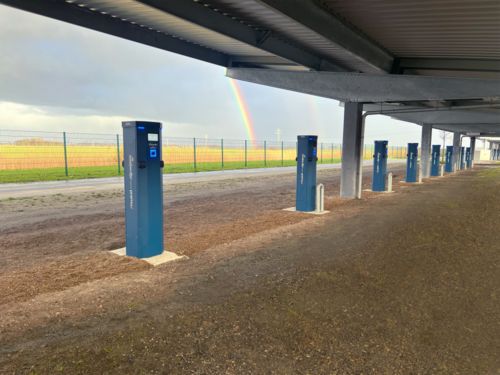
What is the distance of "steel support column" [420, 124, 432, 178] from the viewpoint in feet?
77.5

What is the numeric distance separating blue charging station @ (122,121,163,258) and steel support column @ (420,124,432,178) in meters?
21.5

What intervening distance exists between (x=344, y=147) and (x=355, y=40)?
6455 millimetres

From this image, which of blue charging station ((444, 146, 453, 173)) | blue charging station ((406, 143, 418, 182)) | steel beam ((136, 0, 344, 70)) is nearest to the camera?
steel beam ((136, 0, 344, 70))

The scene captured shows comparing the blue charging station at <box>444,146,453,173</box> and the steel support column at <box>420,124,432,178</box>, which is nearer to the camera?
the steel support column at <box>420,124,432,178</box>

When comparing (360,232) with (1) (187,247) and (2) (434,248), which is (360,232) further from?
(1) (187,247)

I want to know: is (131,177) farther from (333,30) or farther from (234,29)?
(333,30)

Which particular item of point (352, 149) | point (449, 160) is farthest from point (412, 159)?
point (449, 160)

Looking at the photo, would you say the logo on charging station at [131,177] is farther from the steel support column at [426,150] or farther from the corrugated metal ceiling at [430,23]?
the steel support column at [426,150]

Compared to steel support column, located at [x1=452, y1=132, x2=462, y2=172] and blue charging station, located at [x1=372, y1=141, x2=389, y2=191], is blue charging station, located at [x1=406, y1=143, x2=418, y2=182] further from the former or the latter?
steel support column, located at [x1=452, y1=132, x2=462, y2=172]

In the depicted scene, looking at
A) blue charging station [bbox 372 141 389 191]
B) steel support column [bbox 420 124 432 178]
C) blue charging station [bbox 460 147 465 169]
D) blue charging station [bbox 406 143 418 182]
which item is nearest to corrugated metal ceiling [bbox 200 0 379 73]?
blue charging station [bbox 372 141 389 191]

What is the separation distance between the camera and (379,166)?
632 inches

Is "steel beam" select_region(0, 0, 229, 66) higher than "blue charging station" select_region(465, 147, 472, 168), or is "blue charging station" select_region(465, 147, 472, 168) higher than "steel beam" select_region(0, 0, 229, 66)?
"steel beam" select_region(0, 0, 229, 66)

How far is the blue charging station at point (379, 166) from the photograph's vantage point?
52.7ft

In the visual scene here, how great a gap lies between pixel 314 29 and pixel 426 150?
20578 mm
